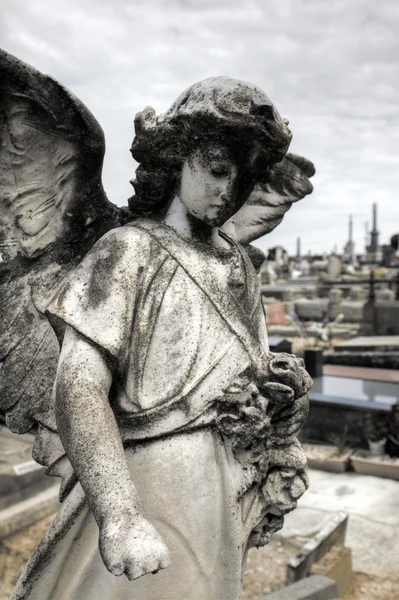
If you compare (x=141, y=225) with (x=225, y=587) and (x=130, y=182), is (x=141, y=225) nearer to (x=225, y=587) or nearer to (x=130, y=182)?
(x=130, y=182)

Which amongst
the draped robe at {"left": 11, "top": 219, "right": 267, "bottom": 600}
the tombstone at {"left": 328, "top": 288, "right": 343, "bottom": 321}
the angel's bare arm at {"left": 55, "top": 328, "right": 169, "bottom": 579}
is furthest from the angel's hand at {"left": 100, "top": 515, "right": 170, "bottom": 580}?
the tombstone at {"left": 328, "top": 288, "right": 343, "bottom": 321}

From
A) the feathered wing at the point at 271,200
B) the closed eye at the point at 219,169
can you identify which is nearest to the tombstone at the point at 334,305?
the feathered wing at the point at 271,200

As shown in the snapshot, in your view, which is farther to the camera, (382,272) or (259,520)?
(382,272)

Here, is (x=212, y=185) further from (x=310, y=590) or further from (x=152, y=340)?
(x=310, y=590)

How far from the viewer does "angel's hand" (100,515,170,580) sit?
1127mm

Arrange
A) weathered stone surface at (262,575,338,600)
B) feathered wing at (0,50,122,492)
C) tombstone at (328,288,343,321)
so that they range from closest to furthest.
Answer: feathered wing at (0,50,122,492), weathered stone surface at (262,575,338,600), tombstone at (328,288,343,321)

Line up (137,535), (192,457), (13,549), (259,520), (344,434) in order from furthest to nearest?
(344,434), (13,549), (259,520), (192,457), (137,535)

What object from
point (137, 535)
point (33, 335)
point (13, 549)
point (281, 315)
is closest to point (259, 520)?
point (137, 535)

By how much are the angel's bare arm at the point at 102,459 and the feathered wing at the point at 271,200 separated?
2.89ft

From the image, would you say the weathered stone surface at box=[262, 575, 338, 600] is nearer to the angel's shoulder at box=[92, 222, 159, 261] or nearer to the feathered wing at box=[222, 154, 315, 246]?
the feathered wing at box=[222, 154, 315, 246]

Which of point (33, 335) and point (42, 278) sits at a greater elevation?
point (42, 278)

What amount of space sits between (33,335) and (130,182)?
21.3 inches

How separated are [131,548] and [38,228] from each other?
0.92m

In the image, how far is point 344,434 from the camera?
670cm
